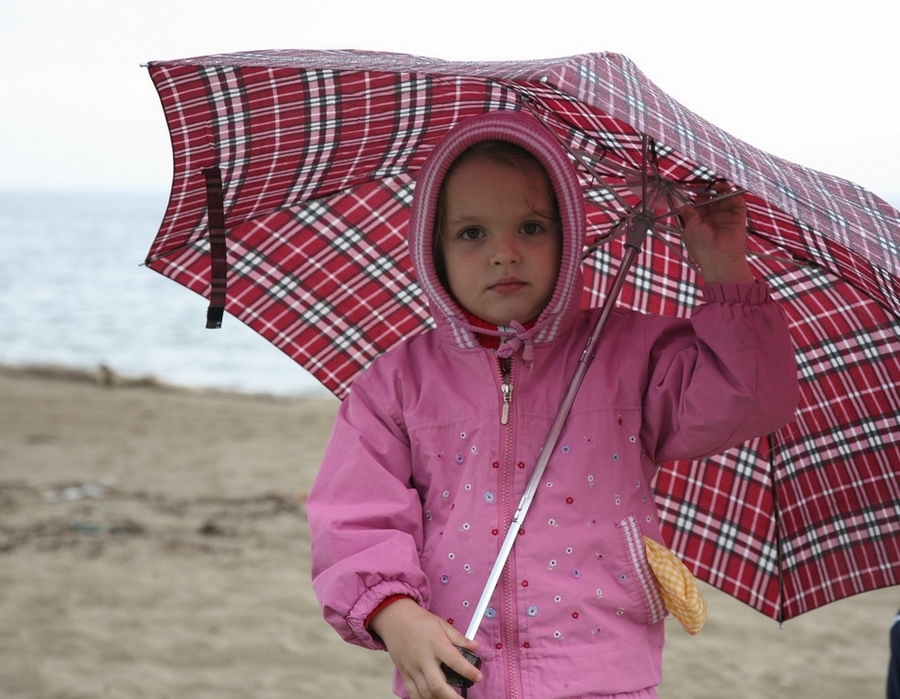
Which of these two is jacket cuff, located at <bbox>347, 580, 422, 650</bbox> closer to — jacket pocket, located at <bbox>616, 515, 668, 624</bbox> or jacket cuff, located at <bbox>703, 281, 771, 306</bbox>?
jacket pocket, located at <bbox>616, 515, 668, 624</bbox>

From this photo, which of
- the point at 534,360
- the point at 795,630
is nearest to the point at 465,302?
the point at 534,360

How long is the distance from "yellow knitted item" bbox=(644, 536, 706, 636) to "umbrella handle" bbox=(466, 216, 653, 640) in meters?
0.26

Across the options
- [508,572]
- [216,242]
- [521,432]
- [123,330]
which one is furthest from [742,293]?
[123,330]

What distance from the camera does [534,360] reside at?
226 centimetres

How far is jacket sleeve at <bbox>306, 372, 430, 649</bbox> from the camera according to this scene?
2045 millimetres

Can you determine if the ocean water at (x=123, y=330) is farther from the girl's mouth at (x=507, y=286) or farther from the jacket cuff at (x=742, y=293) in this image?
the jacket cuff at (x=742, y=293)

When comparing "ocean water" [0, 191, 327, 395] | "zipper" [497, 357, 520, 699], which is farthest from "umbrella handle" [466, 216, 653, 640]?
"ocean water" [0, 191, 327, 395]

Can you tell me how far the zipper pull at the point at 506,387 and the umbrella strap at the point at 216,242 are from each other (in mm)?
654

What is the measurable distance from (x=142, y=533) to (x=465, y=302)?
13.0 ft

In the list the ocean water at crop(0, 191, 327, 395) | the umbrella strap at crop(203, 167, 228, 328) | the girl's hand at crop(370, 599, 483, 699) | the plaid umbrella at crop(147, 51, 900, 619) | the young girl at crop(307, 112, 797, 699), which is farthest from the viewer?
the ocean water at crop(0, 191, 327, 395)

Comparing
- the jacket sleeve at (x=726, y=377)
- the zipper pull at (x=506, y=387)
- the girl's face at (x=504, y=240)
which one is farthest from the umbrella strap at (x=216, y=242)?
the jacket sleeve at (x=726, y=377)

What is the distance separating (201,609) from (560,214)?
10.1 feet

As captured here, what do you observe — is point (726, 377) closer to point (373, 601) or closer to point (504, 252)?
point (504, 252)

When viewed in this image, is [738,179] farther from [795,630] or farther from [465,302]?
[795,630]
